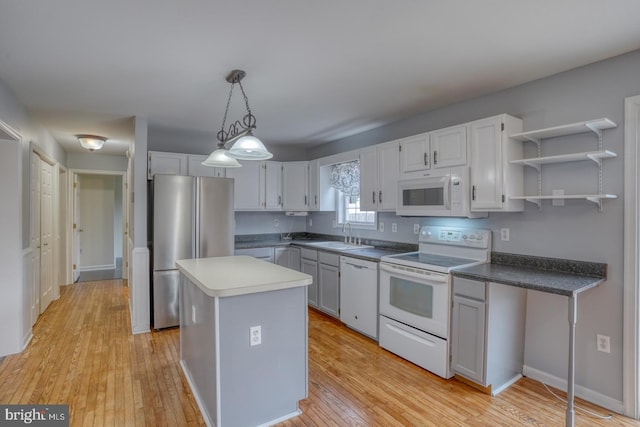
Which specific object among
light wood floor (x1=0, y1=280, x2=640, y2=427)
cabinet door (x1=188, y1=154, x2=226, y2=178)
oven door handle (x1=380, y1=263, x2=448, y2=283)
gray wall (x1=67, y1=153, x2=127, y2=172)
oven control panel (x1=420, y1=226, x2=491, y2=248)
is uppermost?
gray wall (x1=67, y1=153, x2=127, y2=172)

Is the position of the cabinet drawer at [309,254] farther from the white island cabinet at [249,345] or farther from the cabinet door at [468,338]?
the cabinet door at [468,338]

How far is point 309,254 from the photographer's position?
4.41 metres

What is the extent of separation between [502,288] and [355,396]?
1.36 meters

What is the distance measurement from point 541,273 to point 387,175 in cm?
170

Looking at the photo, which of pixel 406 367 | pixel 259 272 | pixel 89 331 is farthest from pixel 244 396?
pixel 89 331

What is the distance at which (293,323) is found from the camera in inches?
86.7

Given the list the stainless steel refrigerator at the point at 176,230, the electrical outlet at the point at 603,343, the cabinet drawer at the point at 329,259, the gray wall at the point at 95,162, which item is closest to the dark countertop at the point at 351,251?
the cabinet drawer at the point at 329,259

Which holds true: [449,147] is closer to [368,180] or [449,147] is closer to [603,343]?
[368,180]

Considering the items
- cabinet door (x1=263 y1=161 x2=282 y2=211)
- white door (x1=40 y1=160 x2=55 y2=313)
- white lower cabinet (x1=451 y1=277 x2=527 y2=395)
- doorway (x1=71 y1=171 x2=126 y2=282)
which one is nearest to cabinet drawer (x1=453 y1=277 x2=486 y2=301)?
white lower cabinet (x1=451 y1=277 x2=527 y2=395)

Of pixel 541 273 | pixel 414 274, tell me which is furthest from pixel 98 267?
pixel 541 273

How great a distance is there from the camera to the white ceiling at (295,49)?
1.75 metres

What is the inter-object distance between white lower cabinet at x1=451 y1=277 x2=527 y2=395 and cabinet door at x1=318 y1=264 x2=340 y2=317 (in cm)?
158

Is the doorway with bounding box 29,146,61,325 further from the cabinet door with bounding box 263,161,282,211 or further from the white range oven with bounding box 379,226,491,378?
the white range oven with bounding box 379,226,491,378

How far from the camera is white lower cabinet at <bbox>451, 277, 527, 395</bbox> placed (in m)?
2.42
